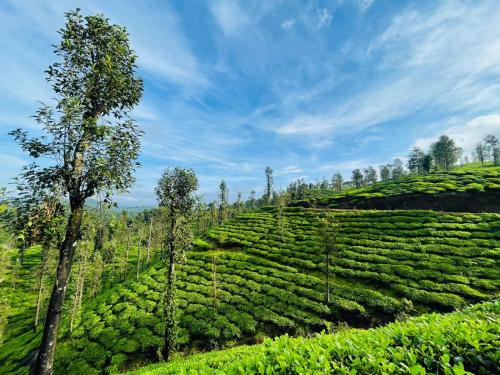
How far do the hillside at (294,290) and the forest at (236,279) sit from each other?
239 millimetres

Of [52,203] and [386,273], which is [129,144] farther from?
[386,273]

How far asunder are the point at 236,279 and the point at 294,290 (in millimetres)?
11071

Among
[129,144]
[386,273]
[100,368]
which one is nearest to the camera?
[129,144]

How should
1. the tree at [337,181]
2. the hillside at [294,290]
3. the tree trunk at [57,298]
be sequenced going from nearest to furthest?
the tree trunk at [57,298], the hillside at [294,290], the tree at [337,181]

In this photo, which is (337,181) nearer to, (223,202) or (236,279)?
(223,202)

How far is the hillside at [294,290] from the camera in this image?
107ft

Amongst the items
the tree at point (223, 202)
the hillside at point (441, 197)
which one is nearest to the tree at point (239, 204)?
the tree at point (223, 202)

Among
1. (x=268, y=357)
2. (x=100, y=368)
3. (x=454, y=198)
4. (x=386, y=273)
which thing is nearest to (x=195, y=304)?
(x=100, y=368)

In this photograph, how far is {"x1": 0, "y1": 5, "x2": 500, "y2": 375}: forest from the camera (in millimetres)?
5160

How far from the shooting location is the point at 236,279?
150 ft

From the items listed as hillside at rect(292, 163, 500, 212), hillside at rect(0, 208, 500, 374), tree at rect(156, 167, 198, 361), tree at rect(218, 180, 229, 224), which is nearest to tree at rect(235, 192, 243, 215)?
tree at rect(218, 180, 229, 224)

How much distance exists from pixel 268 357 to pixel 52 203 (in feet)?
29.1

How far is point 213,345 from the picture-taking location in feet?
101

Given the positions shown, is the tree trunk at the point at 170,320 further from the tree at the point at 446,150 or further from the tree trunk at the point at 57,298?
the tree at the point at 446,150
